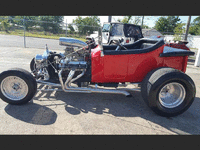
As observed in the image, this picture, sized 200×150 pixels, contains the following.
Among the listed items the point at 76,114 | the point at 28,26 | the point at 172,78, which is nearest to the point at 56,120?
the point at 76,114

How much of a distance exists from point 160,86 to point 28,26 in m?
31.1

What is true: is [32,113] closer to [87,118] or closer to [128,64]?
[87,118]

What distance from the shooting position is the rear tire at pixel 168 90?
10.1 ft

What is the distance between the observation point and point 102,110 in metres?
3.36

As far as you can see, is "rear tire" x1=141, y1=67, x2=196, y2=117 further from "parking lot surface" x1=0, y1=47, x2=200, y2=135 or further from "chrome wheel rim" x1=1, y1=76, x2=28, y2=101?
"chrome wheel rim" x1=1, y1=76, x2=28, y2=101

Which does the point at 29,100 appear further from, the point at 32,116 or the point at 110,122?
the point at 110,122

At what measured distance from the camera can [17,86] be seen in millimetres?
3303

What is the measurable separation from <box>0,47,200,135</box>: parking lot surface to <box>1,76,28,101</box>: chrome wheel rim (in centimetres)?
23

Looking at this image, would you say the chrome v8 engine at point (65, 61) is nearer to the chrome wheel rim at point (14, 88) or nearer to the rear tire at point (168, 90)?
the chrome wheel rim at point (14, 88)

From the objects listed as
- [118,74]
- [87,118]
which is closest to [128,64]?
[118,74]

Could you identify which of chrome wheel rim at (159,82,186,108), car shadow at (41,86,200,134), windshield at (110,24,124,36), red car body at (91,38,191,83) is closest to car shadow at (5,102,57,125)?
car shadow at (41,86,200,134)

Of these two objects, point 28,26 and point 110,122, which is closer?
point 110,122


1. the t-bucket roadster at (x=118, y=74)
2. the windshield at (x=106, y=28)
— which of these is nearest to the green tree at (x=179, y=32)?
the windshield at (x=106, y=28)

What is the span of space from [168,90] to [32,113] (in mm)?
3149
